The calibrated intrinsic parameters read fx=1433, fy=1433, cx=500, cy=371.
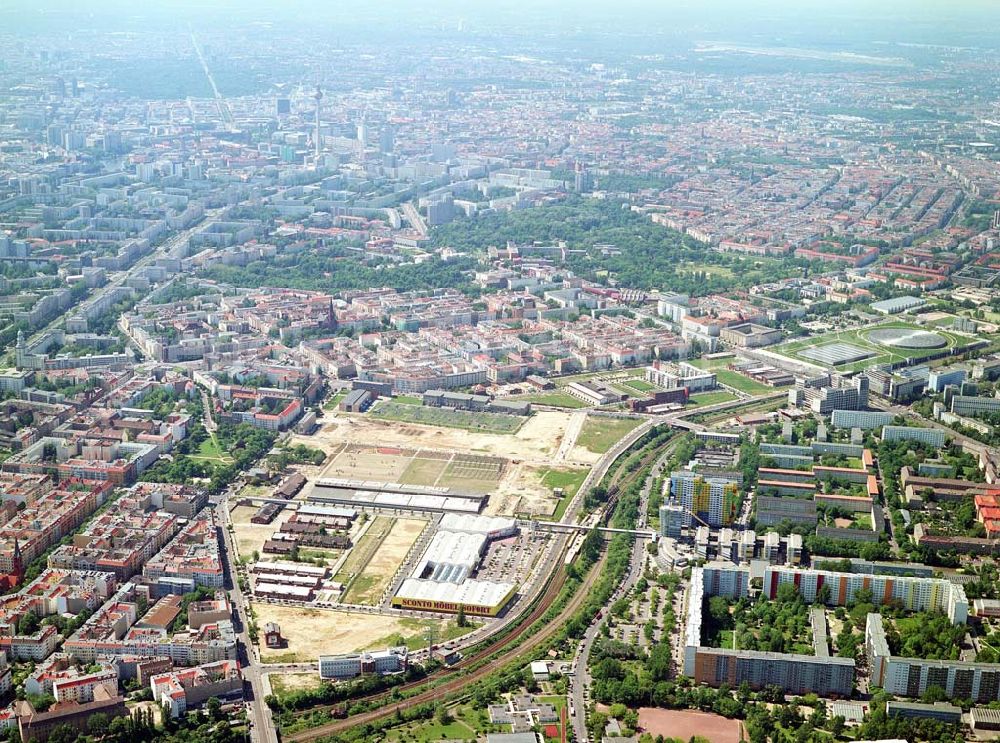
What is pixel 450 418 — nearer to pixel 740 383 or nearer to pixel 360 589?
pixel 740 383

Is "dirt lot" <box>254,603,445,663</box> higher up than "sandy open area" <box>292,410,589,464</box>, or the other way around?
"dirt lot" <box>254,603,445,663</box>

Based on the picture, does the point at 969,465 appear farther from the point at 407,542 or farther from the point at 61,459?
the point at 61,459

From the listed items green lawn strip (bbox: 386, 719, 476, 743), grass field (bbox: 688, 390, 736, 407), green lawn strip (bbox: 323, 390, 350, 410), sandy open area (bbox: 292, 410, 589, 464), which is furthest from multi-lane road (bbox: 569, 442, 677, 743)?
green lawn strip (bbox: 323, 390, 350, 410)

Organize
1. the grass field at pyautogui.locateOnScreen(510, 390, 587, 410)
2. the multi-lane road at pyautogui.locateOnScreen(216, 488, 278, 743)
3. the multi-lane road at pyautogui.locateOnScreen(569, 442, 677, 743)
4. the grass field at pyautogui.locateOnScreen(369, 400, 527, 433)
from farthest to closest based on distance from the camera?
the grass field at pyautogui.locateOnScreen(510, 390, 587, 410) → the grass field at pyautogui.locateOnScreen(369, 400, 527, 433) → the multi-lane road at pyautogui.locateOnScreen(569, 442, 677, 743) → the multi-lane road at pyautogui.locateOnScreen(216, 488, 278, 743)

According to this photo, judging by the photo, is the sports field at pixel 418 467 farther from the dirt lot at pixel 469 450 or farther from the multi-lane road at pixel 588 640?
the multi-lane road at pixel 588 640

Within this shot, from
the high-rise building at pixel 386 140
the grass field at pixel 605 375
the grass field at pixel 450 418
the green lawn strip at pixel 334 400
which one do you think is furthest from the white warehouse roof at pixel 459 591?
the high-rise building at pixel 386 140

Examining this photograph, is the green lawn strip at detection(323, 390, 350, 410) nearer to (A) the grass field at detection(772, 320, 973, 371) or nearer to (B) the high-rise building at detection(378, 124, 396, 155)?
(A) the grass field at detection(772, 320, 973, 371)

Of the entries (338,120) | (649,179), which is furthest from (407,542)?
(338,120)

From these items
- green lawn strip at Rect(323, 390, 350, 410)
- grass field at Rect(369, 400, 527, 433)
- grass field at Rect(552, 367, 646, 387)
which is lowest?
grass field at Rect(552, 367, 646, 387)
